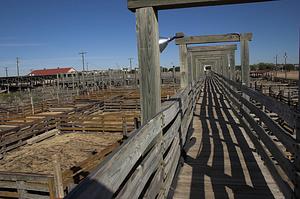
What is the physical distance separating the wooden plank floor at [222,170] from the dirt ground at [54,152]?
20.6 ft

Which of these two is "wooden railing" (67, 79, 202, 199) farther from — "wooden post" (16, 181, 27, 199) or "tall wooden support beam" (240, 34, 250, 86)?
"tall wooden support beam" (240, 34, 250, 86)

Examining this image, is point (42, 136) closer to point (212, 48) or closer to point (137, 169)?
point (212, 48)

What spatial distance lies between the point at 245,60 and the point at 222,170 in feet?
18.8

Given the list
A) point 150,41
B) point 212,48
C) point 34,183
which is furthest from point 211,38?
point 150,41

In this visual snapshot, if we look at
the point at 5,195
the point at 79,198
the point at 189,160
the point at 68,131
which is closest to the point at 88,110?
the point at 68,131

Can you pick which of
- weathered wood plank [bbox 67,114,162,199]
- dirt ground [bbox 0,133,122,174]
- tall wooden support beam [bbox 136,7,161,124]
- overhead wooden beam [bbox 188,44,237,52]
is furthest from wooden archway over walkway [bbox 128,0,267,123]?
overhead wooden beam [bbox 188,44,237,52]

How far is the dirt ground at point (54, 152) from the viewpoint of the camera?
1111cm

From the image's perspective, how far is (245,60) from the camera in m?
9.61

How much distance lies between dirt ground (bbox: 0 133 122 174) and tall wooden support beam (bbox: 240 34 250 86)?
6907 mm

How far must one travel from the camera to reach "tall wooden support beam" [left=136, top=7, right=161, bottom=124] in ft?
10.4

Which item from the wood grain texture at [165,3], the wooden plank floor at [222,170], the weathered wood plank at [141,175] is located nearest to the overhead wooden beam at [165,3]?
the wood grain texture at [165,3]

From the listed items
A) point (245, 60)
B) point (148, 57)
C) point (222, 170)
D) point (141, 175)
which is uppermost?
point (245, 60)

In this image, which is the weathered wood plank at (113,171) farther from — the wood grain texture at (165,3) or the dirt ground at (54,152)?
the dirt ground at (54,152)

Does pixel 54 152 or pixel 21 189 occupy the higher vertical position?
pixel 21 189
